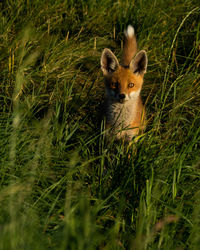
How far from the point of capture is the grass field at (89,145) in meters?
2.65

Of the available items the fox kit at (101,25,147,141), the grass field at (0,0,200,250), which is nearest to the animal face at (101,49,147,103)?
the fox kit at (101,25,147,141)

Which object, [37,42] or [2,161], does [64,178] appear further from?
[37,42]

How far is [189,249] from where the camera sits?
8.91ft

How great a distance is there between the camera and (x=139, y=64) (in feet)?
14.6

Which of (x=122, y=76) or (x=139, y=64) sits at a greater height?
(x=139, y=64)

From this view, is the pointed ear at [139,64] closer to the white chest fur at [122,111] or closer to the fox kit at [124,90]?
the fox kit at [124,90]

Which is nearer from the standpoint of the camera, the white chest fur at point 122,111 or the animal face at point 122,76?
the animal face at point 122,76

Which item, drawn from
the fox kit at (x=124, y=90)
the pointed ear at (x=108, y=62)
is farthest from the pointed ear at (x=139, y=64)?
the pointed ear at (x=108, y=62)

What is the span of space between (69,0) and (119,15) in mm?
775

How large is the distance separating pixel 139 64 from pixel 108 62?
0.38m

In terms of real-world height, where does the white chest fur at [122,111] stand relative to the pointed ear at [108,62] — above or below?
below

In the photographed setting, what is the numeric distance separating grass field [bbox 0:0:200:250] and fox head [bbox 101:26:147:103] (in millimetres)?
323

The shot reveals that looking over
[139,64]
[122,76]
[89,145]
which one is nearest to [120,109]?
[122,76]

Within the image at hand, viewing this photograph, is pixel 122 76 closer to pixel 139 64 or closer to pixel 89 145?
pixel 139 64
